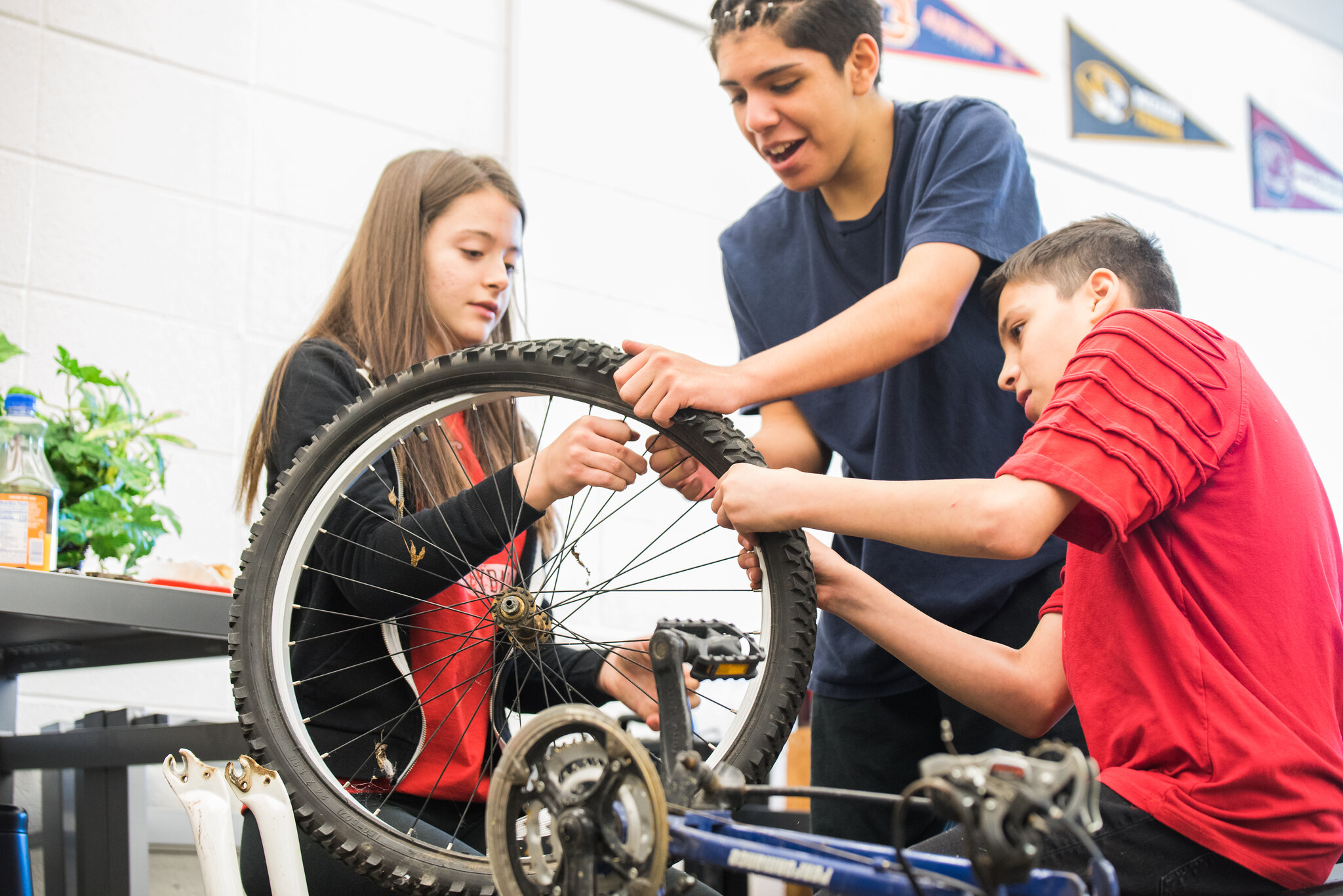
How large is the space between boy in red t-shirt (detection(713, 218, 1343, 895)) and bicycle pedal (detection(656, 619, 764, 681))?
0.43 feet

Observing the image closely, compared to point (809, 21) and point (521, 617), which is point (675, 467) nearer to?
point (521, 617)

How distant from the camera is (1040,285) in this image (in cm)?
107

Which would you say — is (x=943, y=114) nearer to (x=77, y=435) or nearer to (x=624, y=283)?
(x=77, y=435)

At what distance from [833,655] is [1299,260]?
3.98 metres

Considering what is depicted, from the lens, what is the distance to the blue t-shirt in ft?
4.08

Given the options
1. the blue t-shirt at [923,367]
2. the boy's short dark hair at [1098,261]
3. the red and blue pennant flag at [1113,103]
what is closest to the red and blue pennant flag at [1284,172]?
the red and blue pennant flag at [1113,103]

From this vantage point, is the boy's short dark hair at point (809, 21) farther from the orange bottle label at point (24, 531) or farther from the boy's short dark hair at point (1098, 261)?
the orange bottle label at point (24, 531)

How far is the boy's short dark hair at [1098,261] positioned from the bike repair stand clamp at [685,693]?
1.80 feet

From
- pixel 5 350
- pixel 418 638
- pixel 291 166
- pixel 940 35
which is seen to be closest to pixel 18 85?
pixel 291 166

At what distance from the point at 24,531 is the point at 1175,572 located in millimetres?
1229

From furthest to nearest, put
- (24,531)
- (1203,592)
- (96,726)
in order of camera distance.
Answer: (96,726) < (24,531) < (1203,592)

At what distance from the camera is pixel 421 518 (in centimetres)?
105

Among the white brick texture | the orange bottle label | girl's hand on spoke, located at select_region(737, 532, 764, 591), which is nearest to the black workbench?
the orange bottle label

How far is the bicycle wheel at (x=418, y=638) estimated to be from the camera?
36.5 inches
